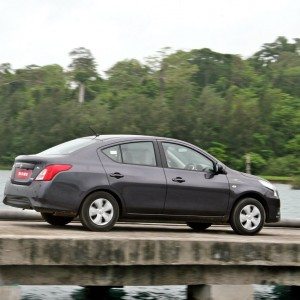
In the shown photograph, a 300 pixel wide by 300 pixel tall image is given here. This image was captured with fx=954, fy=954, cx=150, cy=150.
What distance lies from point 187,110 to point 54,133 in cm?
1847

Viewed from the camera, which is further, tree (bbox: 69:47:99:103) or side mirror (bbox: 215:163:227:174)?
tree (bbox: 69:47:99:103)

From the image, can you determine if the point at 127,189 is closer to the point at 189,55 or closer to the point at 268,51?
the point at 189,55

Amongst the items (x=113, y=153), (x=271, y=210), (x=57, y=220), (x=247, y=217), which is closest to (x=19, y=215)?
(x=57, y=220)

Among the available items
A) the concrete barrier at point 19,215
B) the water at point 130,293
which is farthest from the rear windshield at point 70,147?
the water at point 130,293

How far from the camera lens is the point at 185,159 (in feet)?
41.5

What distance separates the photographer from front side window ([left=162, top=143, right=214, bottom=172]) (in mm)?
12523

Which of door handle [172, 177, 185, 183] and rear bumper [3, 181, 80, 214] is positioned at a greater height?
door handle [172, 177, 185, 183]

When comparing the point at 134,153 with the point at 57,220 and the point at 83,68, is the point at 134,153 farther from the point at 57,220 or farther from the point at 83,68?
the point at 83,68

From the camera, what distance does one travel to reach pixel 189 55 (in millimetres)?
163125

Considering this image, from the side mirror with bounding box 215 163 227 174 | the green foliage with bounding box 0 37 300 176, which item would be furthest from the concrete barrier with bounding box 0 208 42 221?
the green foliage with bounding box 0 37 300 176

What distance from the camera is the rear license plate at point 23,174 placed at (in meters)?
11.8

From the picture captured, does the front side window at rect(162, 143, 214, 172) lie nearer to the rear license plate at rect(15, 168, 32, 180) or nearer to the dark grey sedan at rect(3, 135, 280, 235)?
the dark grey sedan at rect(3, 135, 280, 235)

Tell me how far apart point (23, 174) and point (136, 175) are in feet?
4.65

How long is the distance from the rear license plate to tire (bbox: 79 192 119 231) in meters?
0.81
